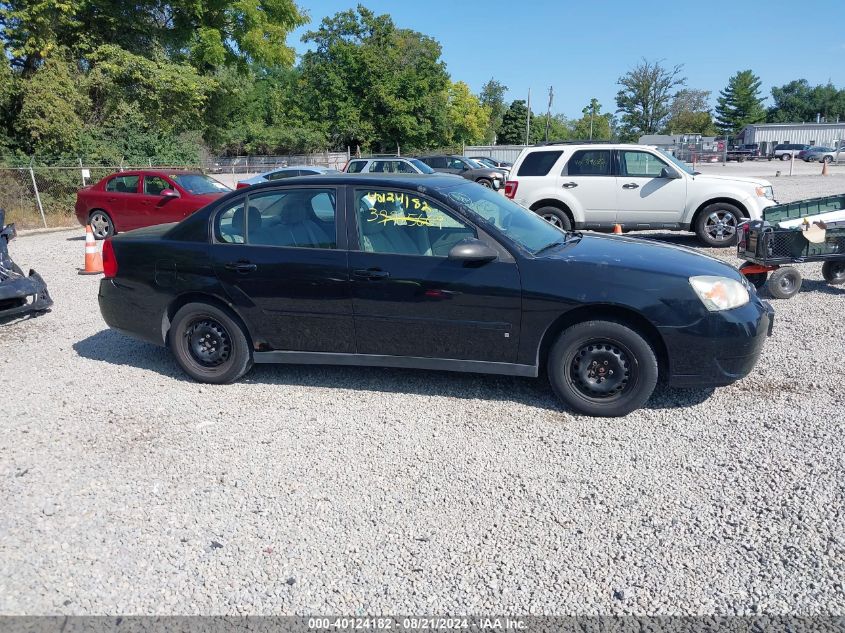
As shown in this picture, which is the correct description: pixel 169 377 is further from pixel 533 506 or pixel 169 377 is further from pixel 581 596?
pixel 581 596

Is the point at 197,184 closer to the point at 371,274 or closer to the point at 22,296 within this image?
the point at 22,296

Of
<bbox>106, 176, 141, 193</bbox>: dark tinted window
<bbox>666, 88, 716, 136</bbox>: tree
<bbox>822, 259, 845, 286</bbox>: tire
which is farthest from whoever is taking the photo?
<bbox>666, 88, 716, 136</bbox>: tree

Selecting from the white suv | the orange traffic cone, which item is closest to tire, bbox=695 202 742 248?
the white suv

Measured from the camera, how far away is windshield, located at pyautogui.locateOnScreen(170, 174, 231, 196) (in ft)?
46.6

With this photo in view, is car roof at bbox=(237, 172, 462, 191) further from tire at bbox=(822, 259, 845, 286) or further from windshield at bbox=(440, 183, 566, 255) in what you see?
tire at bbox=(822, 259, 845, 286)

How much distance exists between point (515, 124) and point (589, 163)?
302 ft

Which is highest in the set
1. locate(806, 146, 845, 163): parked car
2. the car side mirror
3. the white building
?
the white building

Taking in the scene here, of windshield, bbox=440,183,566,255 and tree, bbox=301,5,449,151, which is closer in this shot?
windshield, bbox=440,183,566,255

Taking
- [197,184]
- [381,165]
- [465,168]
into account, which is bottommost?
[197,184]

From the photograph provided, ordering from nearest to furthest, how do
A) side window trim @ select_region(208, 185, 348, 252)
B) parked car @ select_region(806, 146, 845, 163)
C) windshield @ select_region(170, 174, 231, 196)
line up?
side window trim @ select_region(208, 185, 348, 252)
windshield @ select_region(170, 174, 231, 196)
parked car @ select_region(806, 146, 845, 163)

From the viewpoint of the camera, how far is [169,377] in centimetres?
557

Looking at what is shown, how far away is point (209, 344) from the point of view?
5.32 m

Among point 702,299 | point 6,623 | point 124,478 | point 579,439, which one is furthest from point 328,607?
point 702,299

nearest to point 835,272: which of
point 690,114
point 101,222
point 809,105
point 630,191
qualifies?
point 630,191
